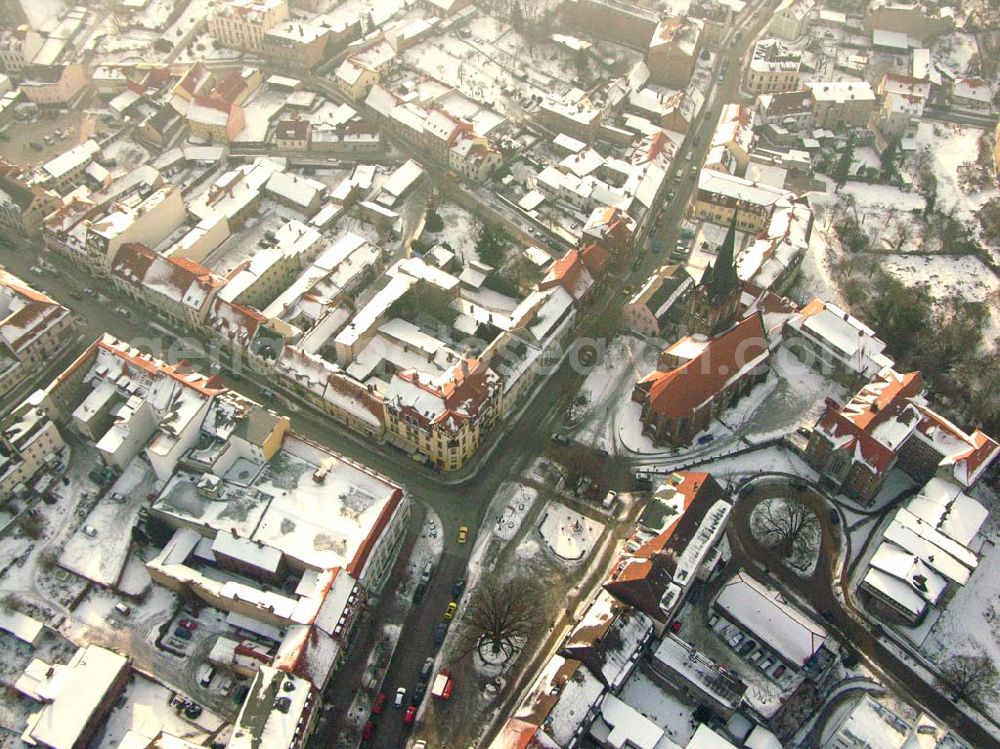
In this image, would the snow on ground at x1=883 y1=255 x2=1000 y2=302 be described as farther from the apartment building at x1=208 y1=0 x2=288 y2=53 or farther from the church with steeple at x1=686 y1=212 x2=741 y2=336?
the apartment building at x1=208 y1=0 x2=288 y2=53

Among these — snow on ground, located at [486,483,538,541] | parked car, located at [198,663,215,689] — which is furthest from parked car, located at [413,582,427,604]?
parked car, located at [198,663,215,689]

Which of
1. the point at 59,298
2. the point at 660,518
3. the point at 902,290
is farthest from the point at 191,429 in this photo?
the point at 902,290

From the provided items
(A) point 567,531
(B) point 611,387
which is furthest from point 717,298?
(A) point 567,531

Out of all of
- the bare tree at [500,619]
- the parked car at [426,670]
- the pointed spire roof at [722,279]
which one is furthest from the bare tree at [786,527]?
the parked car at [426,670]

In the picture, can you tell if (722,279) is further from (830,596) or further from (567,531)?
(830,596)

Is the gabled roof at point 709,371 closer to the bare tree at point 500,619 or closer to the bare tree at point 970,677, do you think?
the bare tree at point 500,619

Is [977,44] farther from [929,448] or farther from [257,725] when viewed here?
[257,725]
